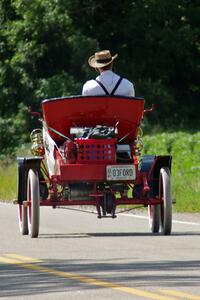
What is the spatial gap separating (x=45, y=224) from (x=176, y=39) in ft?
91.9

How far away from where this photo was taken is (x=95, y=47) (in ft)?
142

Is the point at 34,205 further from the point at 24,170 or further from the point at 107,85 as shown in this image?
the point at 107,85

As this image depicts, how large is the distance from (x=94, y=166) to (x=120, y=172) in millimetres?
329

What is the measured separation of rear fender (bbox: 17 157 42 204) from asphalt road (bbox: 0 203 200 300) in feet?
1.61

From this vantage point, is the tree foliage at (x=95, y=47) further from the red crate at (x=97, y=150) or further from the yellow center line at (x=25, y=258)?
the yellow center line at (x=25, y=258)

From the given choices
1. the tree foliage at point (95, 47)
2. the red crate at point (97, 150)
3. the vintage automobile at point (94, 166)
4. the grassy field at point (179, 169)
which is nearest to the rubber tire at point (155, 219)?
the vintage automobile at point (94, 166)

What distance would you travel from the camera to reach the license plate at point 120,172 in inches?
613

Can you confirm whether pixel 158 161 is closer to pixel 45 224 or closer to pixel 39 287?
pixel 45 224

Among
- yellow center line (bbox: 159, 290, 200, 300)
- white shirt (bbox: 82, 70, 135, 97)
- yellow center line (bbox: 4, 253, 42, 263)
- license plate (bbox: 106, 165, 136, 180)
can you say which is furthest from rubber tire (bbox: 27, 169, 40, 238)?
yellow center line (bbox: 159, 290, 200, 300)

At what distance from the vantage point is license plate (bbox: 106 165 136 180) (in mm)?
15570

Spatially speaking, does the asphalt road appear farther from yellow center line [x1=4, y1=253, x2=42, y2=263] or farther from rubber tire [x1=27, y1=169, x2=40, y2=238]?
rubber tire [x1=27, y1=169, x2=40, y2=238]

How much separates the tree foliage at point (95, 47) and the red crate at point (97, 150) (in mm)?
26953

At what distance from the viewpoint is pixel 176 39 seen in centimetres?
4544

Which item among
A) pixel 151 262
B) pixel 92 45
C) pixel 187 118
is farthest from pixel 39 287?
pixel 187 118
